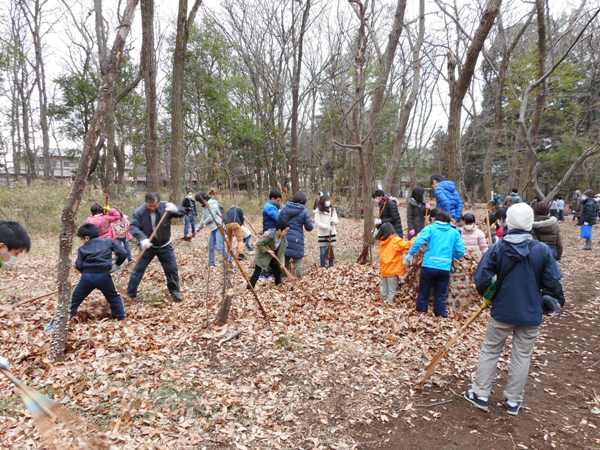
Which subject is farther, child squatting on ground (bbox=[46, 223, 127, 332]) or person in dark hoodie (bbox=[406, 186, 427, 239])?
person in dark hoodie (bbox=[406, 186, 427, 239])

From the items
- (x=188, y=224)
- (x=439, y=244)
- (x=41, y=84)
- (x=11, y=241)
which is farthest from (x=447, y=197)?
(x=41, y=84)

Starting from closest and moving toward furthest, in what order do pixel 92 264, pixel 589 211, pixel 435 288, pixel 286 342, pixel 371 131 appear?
pixel 286 342 < pixel 92 264 < pixel 435 288 < pixel 371 131 < pixel 589 211

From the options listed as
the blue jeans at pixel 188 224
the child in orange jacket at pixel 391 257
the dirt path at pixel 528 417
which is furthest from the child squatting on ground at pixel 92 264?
the blue jeans at pixel 188 224

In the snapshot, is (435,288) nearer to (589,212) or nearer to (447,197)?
(447,197)

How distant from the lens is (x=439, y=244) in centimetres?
528

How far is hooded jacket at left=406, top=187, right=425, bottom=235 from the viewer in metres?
7.39

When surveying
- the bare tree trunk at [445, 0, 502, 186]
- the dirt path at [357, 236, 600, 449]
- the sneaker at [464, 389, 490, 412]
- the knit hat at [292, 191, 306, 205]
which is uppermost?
the bare tree trunk at [445, 0, 502, 186]

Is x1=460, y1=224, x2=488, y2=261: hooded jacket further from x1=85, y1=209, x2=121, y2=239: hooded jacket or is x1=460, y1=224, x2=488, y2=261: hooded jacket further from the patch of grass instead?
x1=85, y1=209, x2=121, y2=239: hooded jacket

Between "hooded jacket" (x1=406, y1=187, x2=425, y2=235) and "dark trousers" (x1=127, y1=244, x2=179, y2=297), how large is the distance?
15.1 feet

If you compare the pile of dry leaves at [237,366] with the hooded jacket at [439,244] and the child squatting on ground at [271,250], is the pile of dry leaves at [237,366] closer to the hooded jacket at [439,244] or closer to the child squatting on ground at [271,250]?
the child squatting on ground at [271,250]

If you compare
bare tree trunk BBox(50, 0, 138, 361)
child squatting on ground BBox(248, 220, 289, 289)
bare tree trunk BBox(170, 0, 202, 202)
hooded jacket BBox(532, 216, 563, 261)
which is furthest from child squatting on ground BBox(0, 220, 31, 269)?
bare tree trunk BBox(170, 0, 202, 202)

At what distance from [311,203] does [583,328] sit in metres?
17.8

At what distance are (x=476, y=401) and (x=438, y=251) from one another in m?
2.12

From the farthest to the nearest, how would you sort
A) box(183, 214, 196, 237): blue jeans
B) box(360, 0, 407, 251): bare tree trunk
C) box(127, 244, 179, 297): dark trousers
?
box(183, 214, 196, 237): blue jeans < box(360, 0, 407, 251): bare tree trunk < box(127, 244, 179, 297): dark trousers
